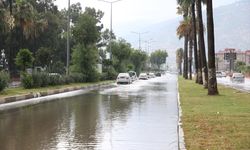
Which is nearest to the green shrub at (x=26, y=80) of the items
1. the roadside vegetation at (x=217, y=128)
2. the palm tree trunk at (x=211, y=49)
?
the palm tree trunk at (x=211, y=49)

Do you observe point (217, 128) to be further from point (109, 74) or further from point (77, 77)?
point (109, 74)

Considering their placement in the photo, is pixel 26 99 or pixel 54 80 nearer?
pixel 26 99

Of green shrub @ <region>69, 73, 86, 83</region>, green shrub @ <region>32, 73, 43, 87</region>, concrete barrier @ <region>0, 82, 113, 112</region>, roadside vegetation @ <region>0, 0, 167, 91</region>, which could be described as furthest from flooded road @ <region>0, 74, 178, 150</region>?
green shrub @ <region>69, 73, 86, 83</region>

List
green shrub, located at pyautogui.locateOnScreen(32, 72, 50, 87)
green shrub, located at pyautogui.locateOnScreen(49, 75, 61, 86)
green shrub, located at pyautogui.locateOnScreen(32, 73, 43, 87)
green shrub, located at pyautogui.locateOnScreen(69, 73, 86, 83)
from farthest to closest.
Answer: green shrub, located at pyautogui.locateOnScreen(69, 73, 86, 83) → green shrub, located at pyautogui.locateOnScreen(49, 75, 61, 86) → green shrub, located at pyautogui.locateOnScreen(32, 72, 50, 87) → green shrub, located at pyautogui.locateOnScreen(32, 73, 43, 87)

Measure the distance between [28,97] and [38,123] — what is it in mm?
14510

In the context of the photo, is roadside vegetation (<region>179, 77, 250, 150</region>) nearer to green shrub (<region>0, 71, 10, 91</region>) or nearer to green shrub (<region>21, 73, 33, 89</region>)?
green shrub (<region>0, 71, 10, 91</region>)

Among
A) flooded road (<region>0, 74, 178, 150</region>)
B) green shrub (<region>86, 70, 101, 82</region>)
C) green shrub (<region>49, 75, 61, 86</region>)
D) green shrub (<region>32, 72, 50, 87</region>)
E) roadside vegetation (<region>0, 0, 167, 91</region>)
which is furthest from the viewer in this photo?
green shrub (<region>86, 70, 101, 82</region>)

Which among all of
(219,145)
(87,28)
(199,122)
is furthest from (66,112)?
(87,28)

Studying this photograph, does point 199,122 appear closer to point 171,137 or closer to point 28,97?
point 171,137

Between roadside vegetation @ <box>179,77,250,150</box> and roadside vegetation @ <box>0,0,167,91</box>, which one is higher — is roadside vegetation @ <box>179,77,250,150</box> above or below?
below

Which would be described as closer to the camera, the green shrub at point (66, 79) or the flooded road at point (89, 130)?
the flooded road at point (89, 130)

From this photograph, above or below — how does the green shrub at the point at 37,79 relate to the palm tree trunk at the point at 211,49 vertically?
below

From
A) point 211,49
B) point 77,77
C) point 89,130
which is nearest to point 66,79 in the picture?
point 77,77

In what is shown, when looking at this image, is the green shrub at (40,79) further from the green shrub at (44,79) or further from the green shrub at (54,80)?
the green shrub at (54,80)
